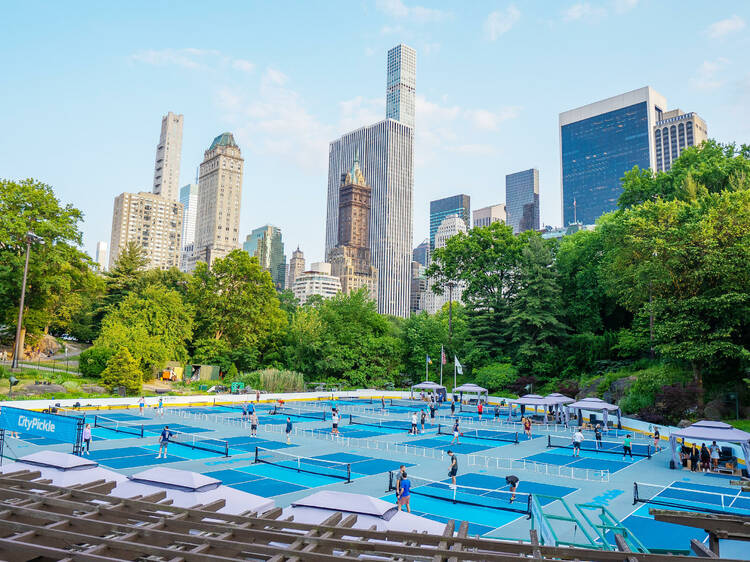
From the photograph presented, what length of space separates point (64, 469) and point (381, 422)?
2852 centimetres

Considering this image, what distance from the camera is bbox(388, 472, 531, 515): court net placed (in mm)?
17703

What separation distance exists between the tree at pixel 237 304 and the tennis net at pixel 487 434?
37.9 meters

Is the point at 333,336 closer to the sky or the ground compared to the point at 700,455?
A: closer to the sky

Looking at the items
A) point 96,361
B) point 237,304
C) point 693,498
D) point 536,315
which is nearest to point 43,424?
point 693,498

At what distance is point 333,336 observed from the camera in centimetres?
6781

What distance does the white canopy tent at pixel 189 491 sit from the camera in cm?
1057

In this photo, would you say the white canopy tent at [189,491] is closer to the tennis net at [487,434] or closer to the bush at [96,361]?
the tennis net at [487,434]

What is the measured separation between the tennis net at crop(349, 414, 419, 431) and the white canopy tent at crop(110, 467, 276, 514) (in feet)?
82.2

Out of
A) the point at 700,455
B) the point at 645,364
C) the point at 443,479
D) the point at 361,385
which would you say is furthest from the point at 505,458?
the point at 361,385

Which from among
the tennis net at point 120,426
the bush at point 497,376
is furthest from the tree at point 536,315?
the tennis net at point 120,426

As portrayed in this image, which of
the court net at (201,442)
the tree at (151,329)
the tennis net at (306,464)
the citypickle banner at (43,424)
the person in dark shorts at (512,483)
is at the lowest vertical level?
the tennis net at (306,464)

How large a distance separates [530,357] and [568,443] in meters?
28.1

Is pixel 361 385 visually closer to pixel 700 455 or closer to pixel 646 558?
pixel 700 455

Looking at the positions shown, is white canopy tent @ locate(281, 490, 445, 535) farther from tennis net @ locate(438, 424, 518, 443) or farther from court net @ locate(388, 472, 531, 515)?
tennis net @ locate(438, 424, 518, 443)
